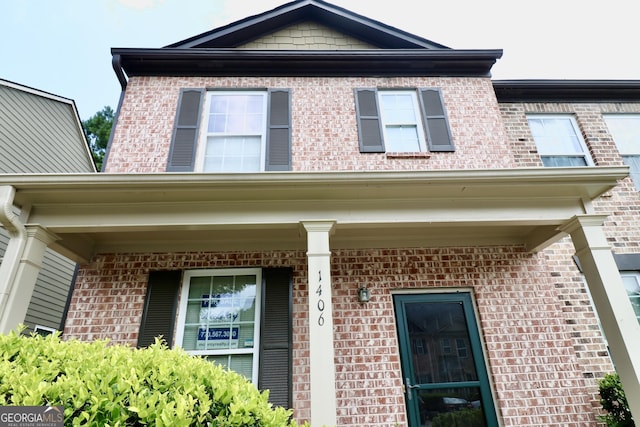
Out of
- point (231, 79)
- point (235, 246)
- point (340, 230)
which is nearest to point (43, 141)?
point (231, 79)

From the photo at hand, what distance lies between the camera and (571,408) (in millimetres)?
3920

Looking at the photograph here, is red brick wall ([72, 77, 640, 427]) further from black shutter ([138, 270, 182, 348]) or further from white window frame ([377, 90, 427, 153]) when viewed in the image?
white window frame ([377, 90, 427, 153])

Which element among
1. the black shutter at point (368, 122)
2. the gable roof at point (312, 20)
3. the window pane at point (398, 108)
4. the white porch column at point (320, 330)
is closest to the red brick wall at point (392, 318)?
the white porch column at point (320, 330)

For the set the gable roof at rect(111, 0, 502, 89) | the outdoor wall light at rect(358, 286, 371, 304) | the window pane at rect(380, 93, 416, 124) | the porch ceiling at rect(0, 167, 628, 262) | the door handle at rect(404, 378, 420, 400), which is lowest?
the door handle at rect(404, 378, 420, 400)

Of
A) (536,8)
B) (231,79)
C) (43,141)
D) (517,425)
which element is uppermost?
(536,8)

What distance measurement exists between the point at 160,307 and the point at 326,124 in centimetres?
332

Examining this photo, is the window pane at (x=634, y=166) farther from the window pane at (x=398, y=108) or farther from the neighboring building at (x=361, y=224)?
the window pane at (x=398, y=108)

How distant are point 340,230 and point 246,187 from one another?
1.27m

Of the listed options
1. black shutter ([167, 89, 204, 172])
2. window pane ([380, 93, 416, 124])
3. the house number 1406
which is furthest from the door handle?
black shutter ([167, 89, 204, 172])

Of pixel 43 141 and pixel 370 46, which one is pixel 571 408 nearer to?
pixel 370 46

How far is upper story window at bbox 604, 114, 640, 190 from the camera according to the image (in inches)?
223

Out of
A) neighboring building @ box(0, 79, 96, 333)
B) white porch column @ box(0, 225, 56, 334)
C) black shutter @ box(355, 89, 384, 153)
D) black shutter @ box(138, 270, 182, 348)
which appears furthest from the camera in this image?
neighboring building @ box(0, 79, 96, 333)

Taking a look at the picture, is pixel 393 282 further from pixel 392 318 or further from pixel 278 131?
pixel 278 131

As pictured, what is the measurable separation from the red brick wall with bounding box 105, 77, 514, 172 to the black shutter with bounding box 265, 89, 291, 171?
0.11 meters
